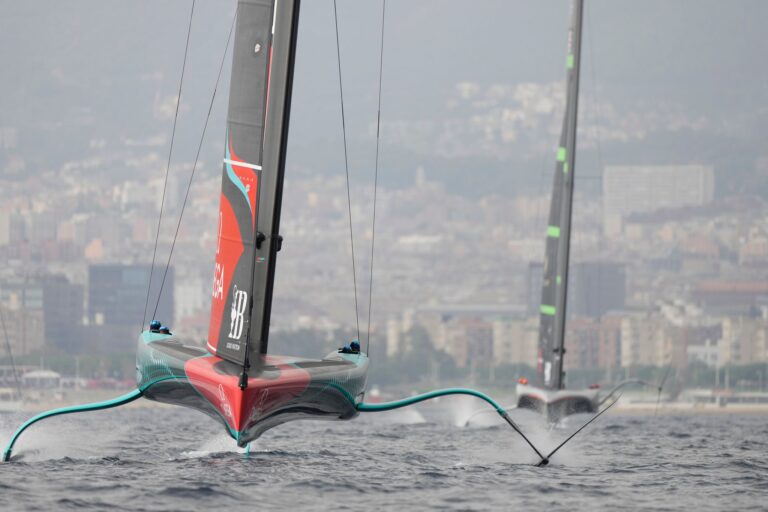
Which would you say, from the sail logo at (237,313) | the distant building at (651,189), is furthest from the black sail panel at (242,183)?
the distant building at (651,189)

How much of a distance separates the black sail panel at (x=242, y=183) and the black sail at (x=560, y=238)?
1158 cm

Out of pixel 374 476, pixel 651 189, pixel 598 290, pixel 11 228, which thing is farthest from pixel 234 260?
pixel 651 189

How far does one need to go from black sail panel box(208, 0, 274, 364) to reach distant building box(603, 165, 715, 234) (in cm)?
14206

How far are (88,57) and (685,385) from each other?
370 feet

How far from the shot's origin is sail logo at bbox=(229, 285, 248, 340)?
10719 mm

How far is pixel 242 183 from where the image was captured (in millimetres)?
10938

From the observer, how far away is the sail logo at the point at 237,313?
10719mm

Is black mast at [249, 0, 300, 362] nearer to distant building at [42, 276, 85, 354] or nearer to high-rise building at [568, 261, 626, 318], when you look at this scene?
distant building at [42, 276, 85, 354]

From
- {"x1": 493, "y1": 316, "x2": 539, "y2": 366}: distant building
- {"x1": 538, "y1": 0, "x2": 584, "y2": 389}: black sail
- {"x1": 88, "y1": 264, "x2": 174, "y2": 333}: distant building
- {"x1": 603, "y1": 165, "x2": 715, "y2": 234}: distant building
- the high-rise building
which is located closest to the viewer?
{"x1": 538, "y1": 0, "x2": 584, "y2": 389}: black sail

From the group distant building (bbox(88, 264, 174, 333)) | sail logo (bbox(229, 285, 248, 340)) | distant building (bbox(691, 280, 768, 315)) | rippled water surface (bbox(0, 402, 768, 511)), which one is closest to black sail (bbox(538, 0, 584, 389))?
rippled water surface (bbox(0, 402, 768, 511))

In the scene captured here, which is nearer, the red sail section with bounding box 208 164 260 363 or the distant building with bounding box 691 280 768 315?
the red sail section with bounding box 208 164 260 363

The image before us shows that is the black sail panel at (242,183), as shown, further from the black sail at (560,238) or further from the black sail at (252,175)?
the black sail at (560,238)

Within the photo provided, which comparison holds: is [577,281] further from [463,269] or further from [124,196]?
[124,196]

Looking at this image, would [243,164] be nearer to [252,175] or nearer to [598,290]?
[252,175]
